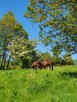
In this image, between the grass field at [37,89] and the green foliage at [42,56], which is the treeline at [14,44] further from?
the grass field at [37,89]

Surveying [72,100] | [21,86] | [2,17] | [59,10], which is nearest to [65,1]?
[59,10]

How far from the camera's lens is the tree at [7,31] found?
315 ft

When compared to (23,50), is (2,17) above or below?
above

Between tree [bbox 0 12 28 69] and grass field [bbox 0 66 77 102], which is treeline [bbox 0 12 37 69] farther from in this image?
grass field [bbox 0 66 77 102]

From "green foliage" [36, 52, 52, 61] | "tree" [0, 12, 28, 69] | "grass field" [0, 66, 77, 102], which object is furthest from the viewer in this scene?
"green foliage" [36, 52, 52, 61]

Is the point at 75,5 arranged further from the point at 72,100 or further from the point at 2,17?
the point at 2,17

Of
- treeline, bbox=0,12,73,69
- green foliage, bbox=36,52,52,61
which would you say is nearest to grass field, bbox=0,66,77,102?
treeline, bbox=0,12,73,69

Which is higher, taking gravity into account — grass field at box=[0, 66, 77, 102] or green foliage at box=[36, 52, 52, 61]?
green foliage at box=[36, 52, 52, 61]

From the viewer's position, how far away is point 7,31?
97.6 m

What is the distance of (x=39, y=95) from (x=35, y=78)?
5.43 metres

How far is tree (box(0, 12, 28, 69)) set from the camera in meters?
95.9

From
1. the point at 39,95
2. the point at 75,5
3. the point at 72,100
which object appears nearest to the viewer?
the point at 72,100

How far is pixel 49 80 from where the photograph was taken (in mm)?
23141

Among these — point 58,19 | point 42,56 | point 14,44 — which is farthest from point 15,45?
point 58,19
